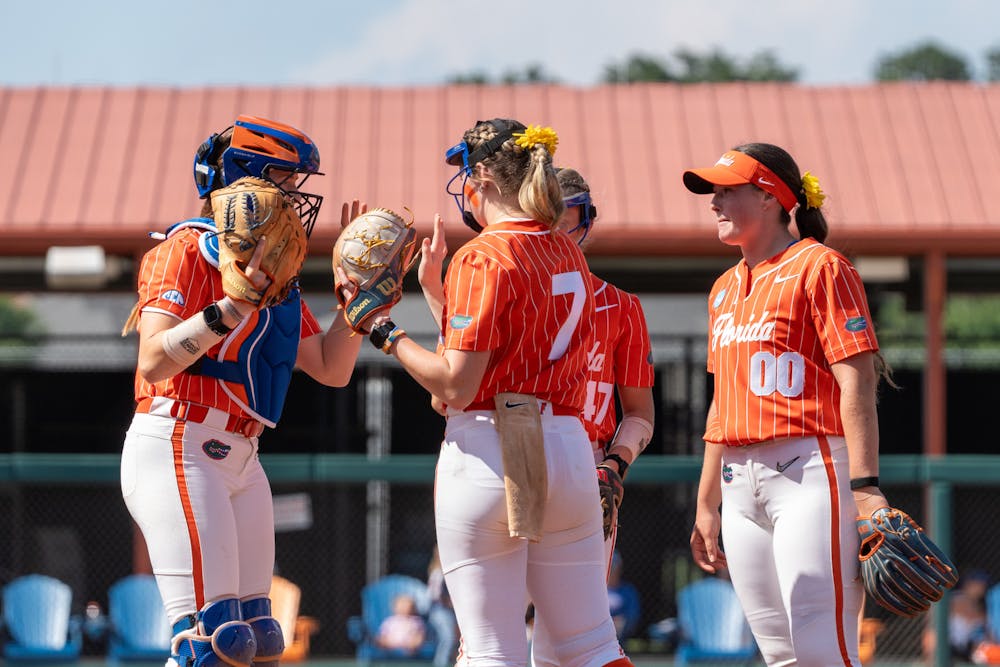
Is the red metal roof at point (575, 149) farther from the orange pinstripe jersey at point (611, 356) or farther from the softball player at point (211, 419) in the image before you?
the softball player at point (211, 419)

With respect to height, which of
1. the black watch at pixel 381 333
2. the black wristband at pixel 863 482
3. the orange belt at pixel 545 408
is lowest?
the black wristband at pixel 863 482

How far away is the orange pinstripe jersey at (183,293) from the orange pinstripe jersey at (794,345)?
1.47 meters

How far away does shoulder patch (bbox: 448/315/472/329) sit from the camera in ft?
11.2

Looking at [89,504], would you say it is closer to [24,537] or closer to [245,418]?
[24,537]

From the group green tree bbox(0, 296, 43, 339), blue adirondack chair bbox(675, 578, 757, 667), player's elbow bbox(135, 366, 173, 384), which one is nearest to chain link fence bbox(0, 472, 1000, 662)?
blue adirondack chair bbox(675, 578, 757, 667)

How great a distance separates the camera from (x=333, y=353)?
14.0ft

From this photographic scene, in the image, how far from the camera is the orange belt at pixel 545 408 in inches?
139

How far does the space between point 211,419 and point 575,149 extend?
897cm

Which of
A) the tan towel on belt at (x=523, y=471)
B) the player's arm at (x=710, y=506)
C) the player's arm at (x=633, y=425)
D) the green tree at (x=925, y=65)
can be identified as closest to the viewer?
the tan towel on belt at (x=523, y=471)

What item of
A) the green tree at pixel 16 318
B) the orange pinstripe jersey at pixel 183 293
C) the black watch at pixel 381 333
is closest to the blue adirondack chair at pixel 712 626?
the orange pinstripe jersey at pixel 183 293

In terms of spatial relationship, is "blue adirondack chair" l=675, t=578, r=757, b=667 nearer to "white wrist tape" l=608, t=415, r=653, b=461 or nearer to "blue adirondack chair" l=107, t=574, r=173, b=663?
"blue adirondack chair" l=107, t=574, r=173, b=663

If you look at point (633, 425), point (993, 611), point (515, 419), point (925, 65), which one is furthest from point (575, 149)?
point (925, 65)

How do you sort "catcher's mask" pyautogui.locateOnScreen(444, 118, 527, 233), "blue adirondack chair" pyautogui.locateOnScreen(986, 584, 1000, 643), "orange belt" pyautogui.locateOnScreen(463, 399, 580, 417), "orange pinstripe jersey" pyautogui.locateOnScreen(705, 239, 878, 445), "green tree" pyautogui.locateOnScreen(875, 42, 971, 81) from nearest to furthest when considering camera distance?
"orange belt" pyautogui.locateOnScreen(463, 399, 580, 417)
"catcher's mask" pyautogui.locateOnScreen(444, 118, 527, 233)
"orange pinstripe jersey" pyautogui.locateOnScreen(705, 239, 878, 445)
"blue adirondack chair" pyautogui.locateOnScreen(986, 584, 1000, 643)
"green tree" pyautogui.locateOnScreen(875, 42, 971, 81)

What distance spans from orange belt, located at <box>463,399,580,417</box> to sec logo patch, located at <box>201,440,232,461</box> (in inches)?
30.4
